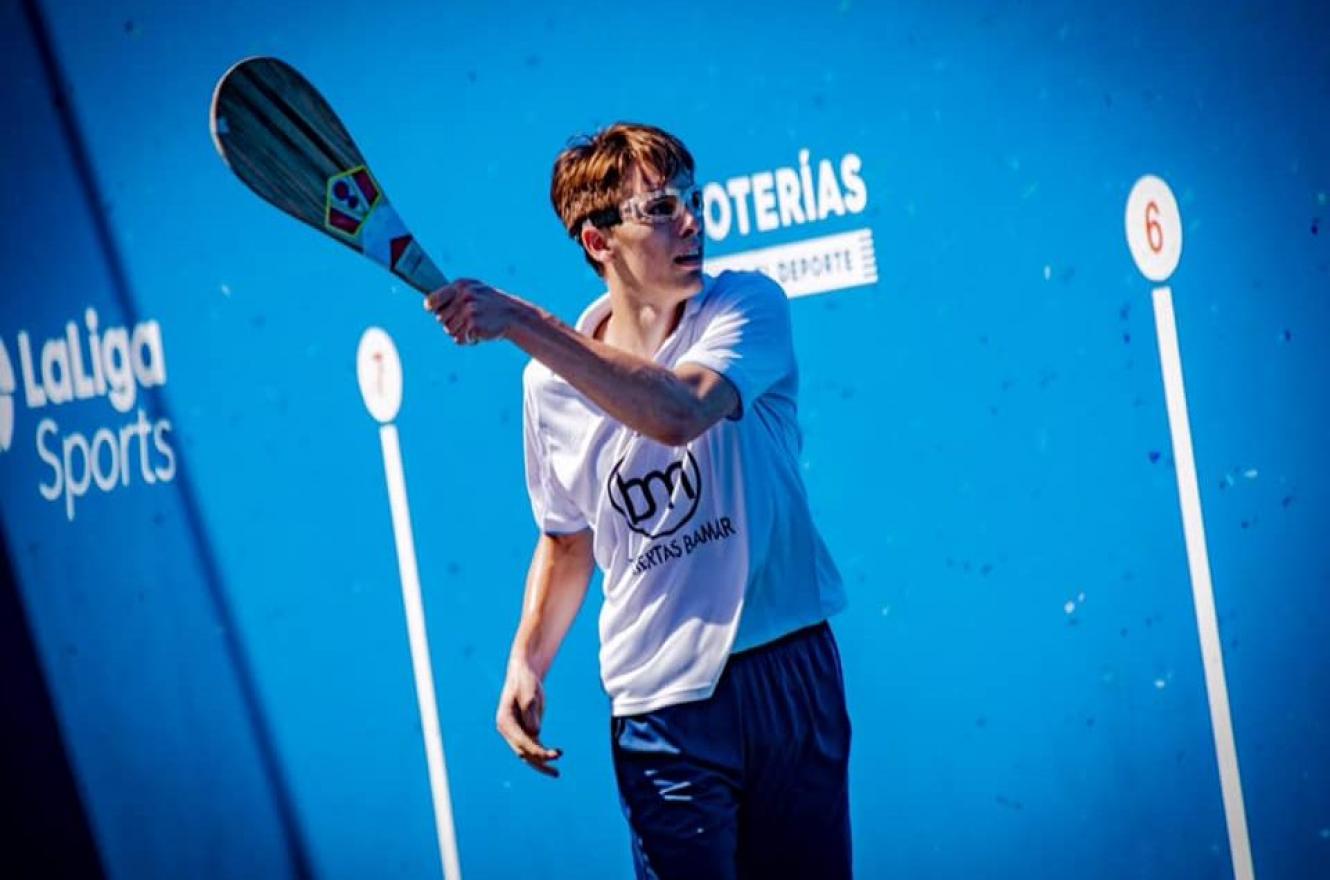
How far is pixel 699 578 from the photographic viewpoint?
2400 mm

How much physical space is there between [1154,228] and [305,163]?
137 cm

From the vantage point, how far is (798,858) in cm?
241

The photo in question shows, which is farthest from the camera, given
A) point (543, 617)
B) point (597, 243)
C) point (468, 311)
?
point (543, 617)

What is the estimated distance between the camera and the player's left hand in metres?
2.07

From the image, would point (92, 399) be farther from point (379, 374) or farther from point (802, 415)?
point (802, 415)

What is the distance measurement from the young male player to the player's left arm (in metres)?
0.16

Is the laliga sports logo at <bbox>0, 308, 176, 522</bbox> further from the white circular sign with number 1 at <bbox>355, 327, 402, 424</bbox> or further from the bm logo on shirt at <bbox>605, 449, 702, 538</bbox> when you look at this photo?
the bm logo on shirt at <bbox>605, 449, 702, 538</bbox>

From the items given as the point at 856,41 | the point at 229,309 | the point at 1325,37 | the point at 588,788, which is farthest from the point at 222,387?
the point at 1325,37

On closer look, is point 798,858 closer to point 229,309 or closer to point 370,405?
point 370,405

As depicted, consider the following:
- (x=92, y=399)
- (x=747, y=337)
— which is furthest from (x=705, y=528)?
(x=92, y=399)

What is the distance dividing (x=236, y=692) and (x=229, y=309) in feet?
2.68

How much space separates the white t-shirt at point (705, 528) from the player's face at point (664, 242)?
0.04 m

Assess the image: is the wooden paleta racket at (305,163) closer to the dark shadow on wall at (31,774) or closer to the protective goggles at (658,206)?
the protective goggles at (658,206)

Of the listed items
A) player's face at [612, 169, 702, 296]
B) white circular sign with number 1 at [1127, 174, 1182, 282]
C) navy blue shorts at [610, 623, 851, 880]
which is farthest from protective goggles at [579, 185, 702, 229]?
white circular sign with number 1 at [1127, 174, 1182, 282]
